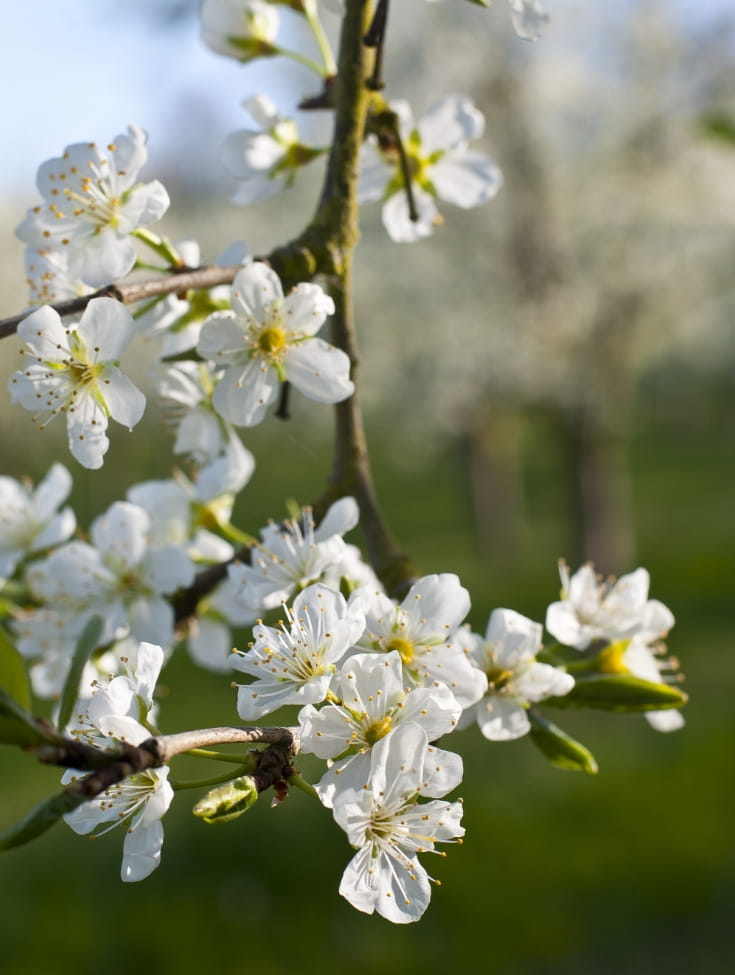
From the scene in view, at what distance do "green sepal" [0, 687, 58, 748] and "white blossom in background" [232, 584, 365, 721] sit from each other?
0.67ft

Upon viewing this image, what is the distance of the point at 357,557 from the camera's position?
1087 mm

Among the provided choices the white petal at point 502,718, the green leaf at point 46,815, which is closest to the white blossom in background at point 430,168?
the white petal at point 502,718

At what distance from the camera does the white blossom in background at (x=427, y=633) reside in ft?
2.96

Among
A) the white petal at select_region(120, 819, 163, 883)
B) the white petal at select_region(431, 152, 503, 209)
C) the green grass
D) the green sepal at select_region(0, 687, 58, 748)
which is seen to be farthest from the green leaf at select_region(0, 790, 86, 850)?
the green grass

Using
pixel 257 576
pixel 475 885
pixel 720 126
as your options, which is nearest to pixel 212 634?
pixel 257 576

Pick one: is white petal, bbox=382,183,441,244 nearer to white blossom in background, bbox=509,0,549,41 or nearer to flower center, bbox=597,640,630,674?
white blossom in background, bbox=509,0,549,41

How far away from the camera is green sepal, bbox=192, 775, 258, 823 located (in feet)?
2.35

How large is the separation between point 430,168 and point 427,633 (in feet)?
2.21

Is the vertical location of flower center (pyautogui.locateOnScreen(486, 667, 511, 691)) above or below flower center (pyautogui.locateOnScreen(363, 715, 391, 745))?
below

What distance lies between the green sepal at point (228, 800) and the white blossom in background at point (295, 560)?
0.27m

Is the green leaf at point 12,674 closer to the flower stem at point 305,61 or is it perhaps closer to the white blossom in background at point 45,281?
the white blossom in background at point 45,281

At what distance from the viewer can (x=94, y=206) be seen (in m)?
1.02

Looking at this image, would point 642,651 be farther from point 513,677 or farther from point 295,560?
point 295,560

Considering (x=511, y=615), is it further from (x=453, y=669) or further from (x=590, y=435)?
(x=590, y=435)
